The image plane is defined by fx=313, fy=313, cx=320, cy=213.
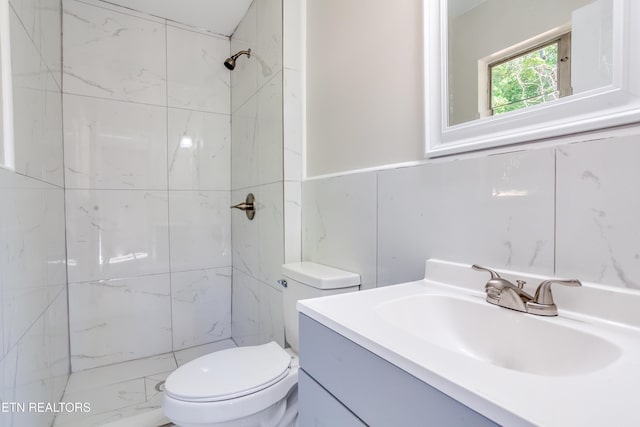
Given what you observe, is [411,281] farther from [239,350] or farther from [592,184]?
[239,350]

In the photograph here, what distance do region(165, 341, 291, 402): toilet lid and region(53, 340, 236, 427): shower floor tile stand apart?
0.58 metres

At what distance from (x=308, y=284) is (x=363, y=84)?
2.62 feet

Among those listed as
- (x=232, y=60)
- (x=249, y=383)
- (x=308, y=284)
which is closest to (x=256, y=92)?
(x=232, y=60)

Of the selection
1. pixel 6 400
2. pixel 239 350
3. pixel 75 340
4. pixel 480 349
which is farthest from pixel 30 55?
pixel 480 349

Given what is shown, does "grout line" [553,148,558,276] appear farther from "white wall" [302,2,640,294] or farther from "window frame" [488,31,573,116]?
"window frame" [488,31,573,116]

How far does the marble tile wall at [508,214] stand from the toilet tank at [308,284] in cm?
7

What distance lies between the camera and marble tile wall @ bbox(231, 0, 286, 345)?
5.25 feet

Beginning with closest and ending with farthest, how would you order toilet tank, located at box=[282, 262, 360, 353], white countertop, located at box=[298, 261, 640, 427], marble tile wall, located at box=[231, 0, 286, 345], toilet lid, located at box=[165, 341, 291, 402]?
white countertop, located at box=[298, 261, 640, 427] → toilet lid, located at box=[165, 341, 291, 402] → toilet tank, located at box=[282, 262, 360, 353] → marble tile wall, located at box=[231, 0, 286, 345]

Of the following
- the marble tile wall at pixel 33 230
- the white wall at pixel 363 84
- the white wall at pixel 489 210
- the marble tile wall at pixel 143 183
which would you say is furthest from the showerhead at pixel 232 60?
the marble tile wall at pixel 33 230

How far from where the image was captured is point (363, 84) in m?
1.20

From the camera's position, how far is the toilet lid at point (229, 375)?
98cm

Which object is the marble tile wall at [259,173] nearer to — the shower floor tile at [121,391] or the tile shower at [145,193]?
the tile shower at [145,193]

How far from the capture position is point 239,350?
1.26m

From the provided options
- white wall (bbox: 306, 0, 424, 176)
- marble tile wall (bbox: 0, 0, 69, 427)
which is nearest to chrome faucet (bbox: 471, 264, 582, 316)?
white wall (bbox: 306, 0, 424, 176)
